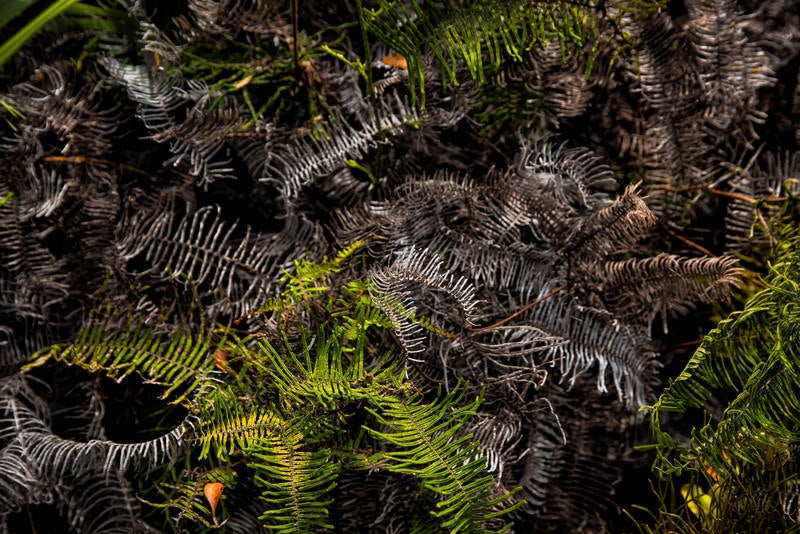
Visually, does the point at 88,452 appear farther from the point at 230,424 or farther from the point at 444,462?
the point at 444,462

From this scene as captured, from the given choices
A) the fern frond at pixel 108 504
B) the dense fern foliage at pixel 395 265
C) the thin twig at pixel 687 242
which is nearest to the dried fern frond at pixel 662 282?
the dense fern foliage at pixel 395 265

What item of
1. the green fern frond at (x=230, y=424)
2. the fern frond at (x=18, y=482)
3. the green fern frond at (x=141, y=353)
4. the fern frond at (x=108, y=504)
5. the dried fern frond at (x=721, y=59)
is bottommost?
the fern frond at (x=108, y=504)

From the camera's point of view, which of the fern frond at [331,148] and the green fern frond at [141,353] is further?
the fern frond at [331,148]

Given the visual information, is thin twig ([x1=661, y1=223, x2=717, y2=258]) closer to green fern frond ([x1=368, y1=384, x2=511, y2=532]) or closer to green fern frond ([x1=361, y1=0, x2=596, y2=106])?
green fern frond ([x1=361, y1=0, x2=596, y2=106])

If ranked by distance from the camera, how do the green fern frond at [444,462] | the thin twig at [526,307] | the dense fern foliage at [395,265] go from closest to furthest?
the green fern frond at [444,462]
the dense fern foliage at [395,265]
the thin twig at [526,307]

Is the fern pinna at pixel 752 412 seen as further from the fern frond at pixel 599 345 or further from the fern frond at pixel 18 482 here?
the fern frond at pixel 18 482

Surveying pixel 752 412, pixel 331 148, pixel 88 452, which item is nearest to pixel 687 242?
pixel 752 412

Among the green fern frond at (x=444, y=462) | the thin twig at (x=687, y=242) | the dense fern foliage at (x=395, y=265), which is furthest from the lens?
the thin twig at (x=687, y=242)

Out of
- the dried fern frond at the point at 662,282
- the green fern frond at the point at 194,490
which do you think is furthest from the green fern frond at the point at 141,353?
the dried fern frond at the point at 662,282

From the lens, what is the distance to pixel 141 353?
987mm

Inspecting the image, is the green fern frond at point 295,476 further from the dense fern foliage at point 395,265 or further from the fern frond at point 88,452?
the fern frond at point 88,452

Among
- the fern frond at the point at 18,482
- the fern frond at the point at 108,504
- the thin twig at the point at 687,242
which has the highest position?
the fern frond at the point at 18,482

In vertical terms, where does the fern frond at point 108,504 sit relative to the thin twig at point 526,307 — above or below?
below

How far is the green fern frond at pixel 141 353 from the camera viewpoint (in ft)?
3.20
